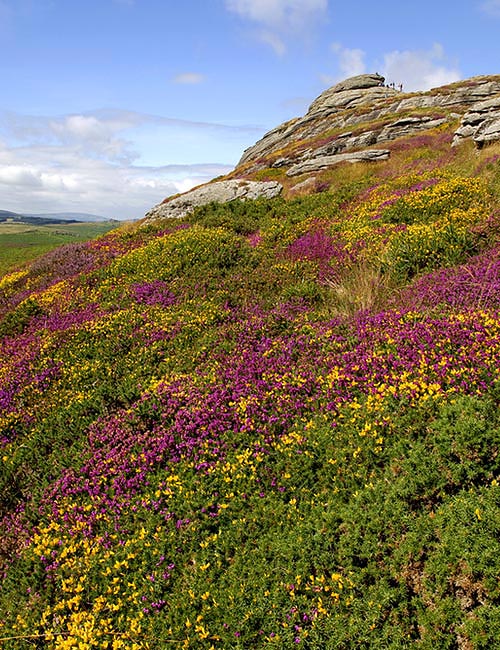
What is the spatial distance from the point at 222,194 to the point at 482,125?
18.9m

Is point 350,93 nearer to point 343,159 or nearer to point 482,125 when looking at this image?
point 343,159

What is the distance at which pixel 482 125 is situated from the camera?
79.7ft

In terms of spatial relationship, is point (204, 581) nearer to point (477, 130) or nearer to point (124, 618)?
point (124, 618)

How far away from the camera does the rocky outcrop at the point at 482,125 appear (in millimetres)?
21927

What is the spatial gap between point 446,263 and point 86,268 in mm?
15193

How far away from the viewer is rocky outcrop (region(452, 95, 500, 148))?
21927 millimetres

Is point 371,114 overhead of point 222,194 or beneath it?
overhead

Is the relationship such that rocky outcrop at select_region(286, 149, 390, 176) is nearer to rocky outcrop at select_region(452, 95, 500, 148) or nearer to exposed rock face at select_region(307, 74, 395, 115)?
rocky outcrop at select_region(452, 95, 500, 148)

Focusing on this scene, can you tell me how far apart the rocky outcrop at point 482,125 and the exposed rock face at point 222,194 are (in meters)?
13.2

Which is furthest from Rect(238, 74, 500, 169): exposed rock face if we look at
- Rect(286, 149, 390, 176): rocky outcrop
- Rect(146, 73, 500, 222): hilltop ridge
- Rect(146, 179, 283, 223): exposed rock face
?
Rect(146, 179, 283, 223): exposed rock face

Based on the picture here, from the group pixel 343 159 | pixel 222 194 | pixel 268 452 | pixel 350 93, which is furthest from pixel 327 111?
pixel 268 452

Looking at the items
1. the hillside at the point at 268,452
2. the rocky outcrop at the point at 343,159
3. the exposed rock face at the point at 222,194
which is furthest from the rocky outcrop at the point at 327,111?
the hillside at the point at 268,452

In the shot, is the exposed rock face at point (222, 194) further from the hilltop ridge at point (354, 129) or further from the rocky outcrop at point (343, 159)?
the rocky outcrop at point (343, 159)

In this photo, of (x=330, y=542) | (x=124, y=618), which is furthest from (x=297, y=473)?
(x=124, y=618)
